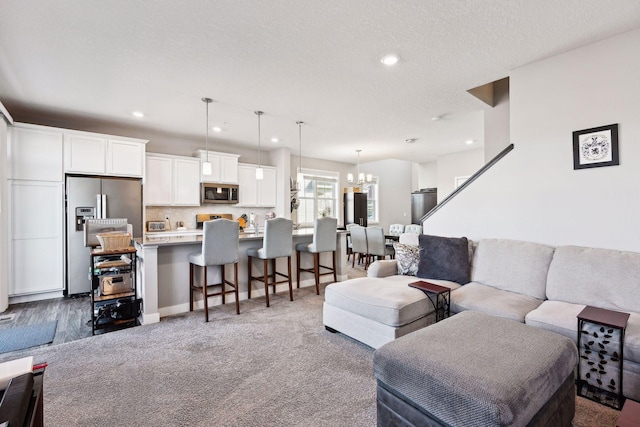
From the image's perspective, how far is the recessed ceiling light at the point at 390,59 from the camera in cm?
271

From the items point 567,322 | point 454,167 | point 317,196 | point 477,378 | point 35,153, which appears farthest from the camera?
point 317,196

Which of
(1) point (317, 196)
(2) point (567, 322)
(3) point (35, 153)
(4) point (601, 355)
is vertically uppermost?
(3) point (35, 153)

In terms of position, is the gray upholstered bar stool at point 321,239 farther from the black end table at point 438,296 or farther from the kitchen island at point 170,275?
the black end table at point 438,296

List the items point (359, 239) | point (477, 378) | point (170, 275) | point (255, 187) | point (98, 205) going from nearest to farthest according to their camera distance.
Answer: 1. point (477, 378)
2. point (170, 275)
3. point (98, 205)
4. point (359, 239)
5. point (255, 187)

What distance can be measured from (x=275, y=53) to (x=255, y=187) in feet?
13.1

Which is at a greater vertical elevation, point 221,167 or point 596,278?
point 221,167

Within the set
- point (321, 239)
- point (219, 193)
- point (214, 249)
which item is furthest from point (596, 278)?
point (219, 193)

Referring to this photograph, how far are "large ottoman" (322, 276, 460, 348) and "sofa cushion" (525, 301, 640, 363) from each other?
0.75 metres

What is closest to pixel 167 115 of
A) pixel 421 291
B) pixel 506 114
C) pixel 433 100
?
pixel 433 100

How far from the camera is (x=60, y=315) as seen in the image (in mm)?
3508

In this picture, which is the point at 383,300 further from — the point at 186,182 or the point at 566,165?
the point at 186,182

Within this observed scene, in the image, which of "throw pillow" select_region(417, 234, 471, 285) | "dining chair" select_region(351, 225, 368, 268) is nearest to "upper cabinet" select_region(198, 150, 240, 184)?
"dining chair" select_region(351, 225, 368, 268)

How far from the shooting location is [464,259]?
9.86ft

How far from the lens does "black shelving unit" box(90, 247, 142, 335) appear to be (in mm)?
3061
